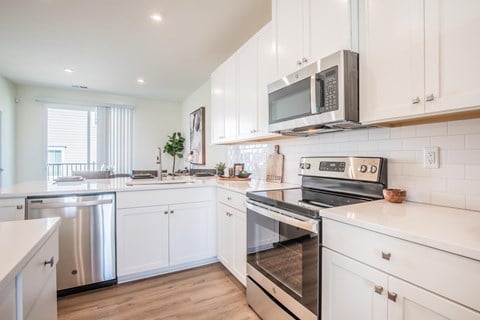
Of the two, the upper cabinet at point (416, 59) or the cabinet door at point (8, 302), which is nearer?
the cabinet door at point (8, 302)

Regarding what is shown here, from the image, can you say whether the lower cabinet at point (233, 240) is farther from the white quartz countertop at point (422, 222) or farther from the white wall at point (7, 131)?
the white wall at point (7, 131)

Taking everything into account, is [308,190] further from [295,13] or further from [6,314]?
[6,314]

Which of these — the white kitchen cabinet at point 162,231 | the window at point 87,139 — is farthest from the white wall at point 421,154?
the window at point 87,139

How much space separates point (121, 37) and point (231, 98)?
146cm

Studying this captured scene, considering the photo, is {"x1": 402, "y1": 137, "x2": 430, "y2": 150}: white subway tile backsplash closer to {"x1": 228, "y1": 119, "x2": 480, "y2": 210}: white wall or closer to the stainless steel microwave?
{"x1": 228, "y1": 119, "x2": 480, "y2": 210}: white wall

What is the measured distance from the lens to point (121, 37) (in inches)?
110

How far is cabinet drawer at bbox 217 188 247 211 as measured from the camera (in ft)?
6.76

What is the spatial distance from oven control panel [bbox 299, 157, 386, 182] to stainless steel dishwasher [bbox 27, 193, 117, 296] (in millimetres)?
1784

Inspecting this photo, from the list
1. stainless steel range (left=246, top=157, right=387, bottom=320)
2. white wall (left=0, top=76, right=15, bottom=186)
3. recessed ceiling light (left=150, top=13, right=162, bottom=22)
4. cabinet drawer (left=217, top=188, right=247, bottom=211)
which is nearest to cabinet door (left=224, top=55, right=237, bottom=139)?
cabinet drawer (left=217, top=188, right=247, bottom=211)

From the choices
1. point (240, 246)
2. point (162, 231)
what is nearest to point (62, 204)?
point (162, 231)

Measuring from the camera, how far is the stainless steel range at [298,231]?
1.28 m

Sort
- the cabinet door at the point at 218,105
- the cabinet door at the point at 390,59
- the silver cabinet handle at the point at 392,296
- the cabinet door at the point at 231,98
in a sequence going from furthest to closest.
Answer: the cabinet door at the point at 218,105 → the cabinet door at the point at 231,98 → the cabinet door at the point at 390,59 → the silver cabinet handle at the point at 392,296

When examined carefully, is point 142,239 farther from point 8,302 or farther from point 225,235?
point 8,302

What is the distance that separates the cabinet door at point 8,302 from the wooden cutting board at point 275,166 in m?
2.09
